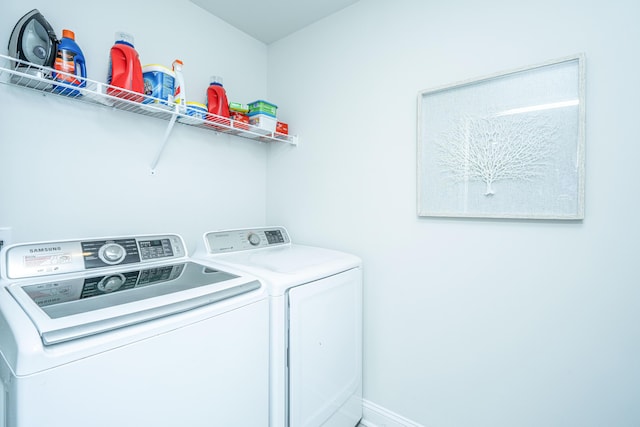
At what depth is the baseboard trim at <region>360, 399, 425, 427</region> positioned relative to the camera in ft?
5.57

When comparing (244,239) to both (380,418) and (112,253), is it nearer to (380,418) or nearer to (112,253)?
(112,253)

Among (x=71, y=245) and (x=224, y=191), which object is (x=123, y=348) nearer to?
(x=71, y=245)

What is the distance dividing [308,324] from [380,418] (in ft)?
3.09

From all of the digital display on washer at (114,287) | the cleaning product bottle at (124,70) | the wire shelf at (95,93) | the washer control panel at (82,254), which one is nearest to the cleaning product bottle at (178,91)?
the wire shelf at (95,93)

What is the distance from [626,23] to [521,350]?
142 cm

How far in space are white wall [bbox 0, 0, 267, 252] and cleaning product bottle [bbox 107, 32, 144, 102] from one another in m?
0.19

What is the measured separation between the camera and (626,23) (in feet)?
3.72

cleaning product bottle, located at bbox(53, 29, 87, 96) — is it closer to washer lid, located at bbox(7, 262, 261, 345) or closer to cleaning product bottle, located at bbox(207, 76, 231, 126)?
cleaning product bottle, located at bbox(207, 76, 231, 126)

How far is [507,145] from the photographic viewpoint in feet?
4.47

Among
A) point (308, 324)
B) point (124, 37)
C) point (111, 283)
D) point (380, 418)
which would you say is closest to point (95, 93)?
point (124, 37)

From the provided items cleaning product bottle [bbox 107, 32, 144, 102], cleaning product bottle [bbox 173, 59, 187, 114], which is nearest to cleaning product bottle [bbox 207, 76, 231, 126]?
cleaning product bottle [bbox 173, 59, 187, 114]

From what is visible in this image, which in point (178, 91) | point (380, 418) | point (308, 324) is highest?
point (178, 91)

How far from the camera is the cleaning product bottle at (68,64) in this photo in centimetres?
121

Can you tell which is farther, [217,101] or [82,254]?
[217,101]
